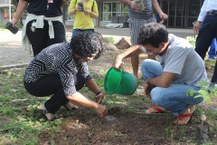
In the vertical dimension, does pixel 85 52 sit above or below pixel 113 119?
above

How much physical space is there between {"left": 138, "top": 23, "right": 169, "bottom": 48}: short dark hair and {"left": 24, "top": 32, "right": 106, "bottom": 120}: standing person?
39cm

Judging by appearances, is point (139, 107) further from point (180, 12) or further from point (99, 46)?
point (180, 12)

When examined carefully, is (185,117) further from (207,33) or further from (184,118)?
(207,33)

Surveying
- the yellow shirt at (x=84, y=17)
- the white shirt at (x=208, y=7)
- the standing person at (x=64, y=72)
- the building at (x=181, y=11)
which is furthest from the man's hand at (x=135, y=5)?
the building at (x=181, y=11)

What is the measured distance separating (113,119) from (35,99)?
1.11 metres

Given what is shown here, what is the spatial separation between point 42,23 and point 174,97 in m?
1.80

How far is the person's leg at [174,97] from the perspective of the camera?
3.01 metres

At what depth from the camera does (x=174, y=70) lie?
287 centimetres

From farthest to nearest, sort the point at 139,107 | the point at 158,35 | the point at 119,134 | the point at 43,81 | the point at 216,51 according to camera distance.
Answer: the point at 216,51 < the point at 139,107 < the point at 43,81 < the point at 119,134 < the point at 158,35

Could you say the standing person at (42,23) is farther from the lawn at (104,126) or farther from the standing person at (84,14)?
the standing person at (84,14)

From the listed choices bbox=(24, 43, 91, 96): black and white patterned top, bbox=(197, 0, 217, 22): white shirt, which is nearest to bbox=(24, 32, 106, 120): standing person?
bbox=(24, 43, 91, 96): black and white patterned top

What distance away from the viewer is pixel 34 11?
405cm

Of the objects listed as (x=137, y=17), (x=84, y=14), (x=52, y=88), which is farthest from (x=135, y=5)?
(x=52, y=88)

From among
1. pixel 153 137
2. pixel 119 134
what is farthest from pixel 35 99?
pixel 153 137
